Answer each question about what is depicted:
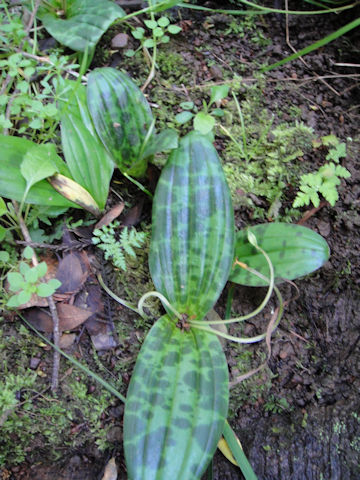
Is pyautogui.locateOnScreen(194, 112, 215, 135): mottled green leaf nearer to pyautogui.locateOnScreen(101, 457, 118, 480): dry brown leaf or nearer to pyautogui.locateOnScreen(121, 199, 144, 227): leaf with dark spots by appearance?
pyautogui.locateOnScreen(121, 199, 144, 227): leaf with dark spots

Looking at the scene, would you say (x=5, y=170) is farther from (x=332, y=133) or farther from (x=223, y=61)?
(x=332, y=133)

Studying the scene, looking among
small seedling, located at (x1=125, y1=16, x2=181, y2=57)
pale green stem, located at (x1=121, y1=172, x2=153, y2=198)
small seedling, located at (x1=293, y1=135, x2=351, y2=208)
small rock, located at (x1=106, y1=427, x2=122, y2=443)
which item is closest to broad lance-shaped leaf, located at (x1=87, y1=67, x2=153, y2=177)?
pale green stem, located at (x1=121, y1=172, x2=153, y2=198)

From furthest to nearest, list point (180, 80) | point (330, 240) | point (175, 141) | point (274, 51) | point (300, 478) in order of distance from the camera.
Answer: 1. point (274, 51)
2. point (180, 80)
3. point (330, 240)
4. point (175, 141)
5. point (300, 478)

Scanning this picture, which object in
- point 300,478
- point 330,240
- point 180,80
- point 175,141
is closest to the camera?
point 300,478

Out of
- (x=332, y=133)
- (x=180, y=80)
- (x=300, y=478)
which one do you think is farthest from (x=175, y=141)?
(x=300, y=478)

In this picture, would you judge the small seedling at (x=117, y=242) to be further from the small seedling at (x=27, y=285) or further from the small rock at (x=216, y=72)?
the small rock at (x=216, y=72)

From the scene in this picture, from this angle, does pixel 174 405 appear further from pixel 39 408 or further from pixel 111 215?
pixel 111 215
